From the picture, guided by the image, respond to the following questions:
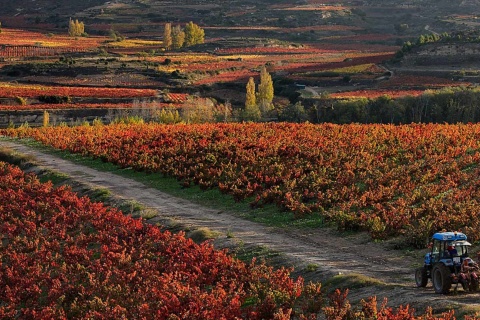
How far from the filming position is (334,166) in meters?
33.7

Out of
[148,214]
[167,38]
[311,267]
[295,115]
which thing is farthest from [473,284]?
[167,38]

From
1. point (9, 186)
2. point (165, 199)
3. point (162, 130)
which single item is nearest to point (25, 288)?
point (165, 199)

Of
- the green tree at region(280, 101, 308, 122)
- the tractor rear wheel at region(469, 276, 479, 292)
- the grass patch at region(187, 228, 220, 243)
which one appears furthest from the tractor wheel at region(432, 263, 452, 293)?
the green tree at region(280, 101, 308, 122)

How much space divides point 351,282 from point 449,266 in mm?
2520

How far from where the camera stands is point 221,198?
105 ft

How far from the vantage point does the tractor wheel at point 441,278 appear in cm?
1686

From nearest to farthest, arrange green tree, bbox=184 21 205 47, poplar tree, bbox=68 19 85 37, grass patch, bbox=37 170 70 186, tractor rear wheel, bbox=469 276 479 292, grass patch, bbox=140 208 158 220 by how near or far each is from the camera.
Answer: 1. tractor rear wheel, bbox=469 276 479 292
2. grass patch, bbox=140 208 158 220
3. grass patch, bbox=37 170 70 186
4. green tree, bbox=184 21 205 47
5. poplar tree, bbox=68 19 85 37

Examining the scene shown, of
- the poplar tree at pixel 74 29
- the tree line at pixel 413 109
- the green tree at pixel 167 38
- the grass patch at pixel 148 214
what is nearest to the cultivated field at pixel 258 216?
the tree line at pixel 413 109

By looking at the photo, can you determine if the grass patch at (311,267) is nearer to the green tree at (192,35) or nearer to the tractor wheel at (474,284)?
the tractor wheel at (474,284)

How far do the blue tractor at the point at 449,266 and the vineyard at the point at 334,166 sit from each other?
4.03m

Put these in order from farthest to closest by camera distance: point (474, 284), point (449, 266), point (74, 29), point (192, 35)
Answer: point (74, 29) < point (192, 35) < point (449, 266) < point (474, 284)

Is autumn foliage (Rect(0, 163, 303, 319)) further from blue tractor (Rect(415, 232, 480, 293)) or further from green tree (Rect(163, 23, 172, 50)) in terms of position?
green tree (Rect(163, 23, 172, 50))

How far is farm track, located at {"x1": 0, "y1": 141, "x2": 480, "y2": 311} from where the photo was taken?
692 inches

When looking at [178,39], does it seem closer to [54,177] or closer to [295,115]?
[295,115]
